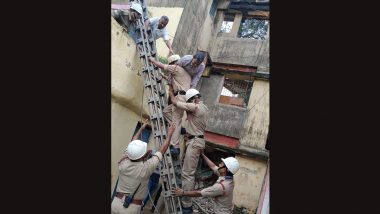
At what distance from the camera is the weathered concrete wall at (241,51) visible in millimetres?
10023

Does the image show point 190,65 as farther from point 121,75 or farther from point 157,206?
point 157,206

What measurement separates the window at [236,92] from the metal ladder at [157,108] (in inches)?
182

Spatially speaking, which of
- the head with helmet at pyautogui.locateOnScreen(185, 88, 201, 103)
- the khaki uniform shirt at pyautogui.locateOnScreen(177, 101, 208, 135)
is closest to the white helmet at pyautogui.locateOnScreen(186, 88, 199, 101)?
the head with helmet at pyautogui.locateOnScreen(185, 88, 201, 103)

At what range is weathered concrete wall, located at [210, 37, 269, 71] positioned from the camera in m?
10.0

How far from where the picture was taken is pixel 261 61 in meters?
9.93

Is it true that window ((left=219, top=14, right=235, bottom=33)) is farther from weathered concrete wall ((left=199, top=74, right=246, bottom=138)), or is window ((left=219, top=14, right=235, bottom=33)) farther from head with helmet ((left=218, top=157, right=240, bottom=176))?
head with helmet ((left=218, top=157, right=240, bottom=176))

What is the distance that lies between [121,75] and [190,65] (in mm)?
1393

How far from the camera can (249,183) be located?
8.80m

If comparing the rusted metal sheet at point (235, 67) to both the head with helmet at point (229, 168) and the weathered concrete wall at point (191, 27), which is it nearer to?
the weathered concrete wall at point (191, 27)

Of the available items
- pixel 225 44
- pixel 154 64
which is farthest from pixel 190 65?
pixel 225 44

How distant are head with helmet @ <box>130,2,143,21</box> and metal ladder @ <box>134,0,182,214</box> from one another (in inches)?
3.5

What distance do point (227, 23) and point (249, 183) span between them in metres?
5.80

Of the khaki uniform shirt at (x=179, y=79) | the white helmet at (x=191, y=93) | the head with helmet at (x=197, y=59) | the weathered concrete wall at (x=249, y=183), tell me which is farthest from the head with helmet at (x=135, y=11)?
the weathered concrete wall at (x=249, y=183)

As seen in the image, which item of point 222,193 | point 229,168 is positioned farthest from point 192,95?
point 222,193
